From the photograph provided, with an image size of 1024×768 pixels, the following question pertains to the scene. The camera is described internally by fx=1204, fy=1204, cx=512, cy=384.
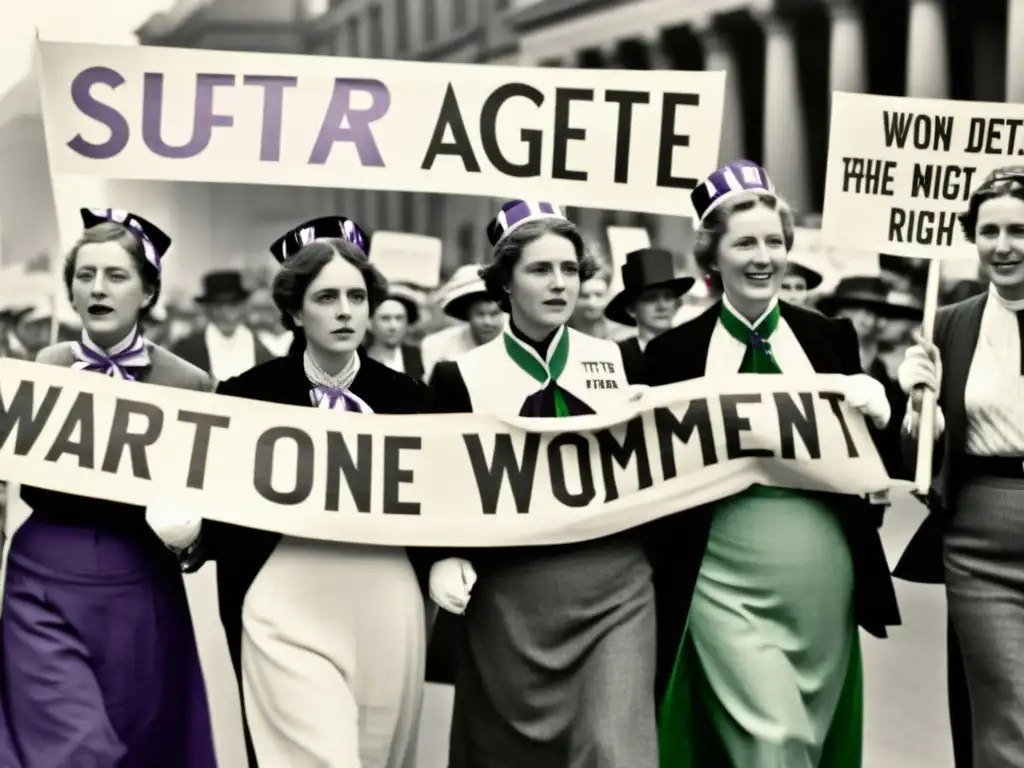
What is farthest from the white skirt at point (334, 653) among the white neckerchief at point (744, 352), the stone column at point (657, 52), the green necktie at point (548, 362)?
the stone column at point (657, 52)

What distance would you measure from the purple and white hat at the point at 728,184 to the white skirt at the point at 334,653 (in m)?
1.35

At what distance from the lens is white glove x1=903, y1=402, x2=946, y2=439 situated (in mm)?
3576

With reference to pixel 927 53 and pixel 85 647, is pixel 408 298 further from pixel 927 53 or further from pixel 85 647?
pixel 927 53

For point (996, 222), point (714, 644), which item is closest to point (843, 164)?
point (996, 222)

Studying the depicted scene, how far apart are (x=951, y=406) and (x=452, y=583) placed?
1600 mm

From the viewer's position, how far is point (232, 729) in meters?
4.07

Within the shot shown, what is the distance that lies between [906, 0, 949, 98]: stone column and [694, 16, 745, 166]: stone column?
68 centimetres

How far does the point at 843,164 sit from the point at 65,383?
2388 mm

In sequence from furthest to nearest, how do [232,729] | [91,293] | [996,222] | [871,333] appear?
1. [871,333]
2. [232,729]
3. [996,222]
4. [91,293]

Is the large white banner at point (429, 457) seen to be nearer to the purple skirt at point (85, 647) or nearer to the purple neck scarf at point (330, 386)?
the purple neck scarf at point (330, 386)

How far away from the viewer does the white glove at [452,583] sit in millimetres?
3260

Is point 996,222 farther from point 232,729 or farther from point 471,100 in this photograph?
point 232,729

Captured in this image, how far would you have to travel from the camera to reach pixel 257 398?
3.37m

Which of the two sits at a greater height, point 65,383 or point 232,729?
point 65,383
